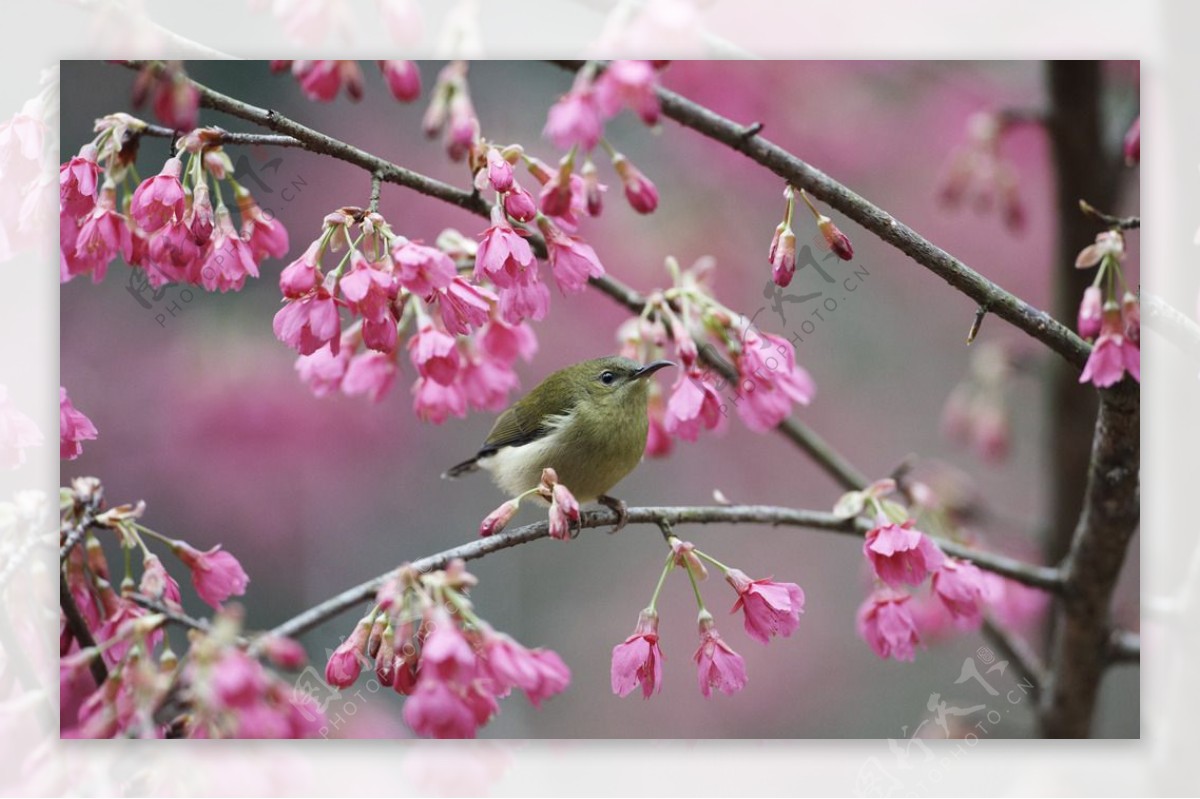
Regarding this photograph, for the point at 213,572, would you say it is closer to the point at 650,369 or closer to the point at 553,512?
the point at 553,512

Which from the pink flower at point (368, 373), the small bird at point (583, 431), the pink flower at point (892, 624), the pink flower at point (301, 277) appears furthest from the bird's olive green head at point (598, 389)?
the pink flower at point (301, 277)

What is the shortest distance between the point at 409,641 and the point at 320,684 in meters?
0.63

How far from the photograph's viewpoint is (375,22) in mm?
1918

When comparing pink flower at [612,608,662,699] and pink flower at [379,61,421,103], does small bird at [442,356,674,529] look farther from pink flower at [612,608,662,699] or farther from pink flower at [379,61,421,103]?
pink flower at [379,61,421,103]

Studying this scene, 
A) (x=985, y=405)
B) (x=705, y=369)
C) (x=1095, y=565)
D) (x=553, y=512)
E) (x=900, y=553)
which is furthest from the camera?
(x=985, y=405)

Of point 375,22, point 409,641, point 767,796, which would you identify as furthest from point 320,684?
point 375,22

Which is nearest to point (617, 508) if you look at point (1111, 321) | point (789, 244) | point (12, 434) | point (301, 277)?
point (789, 244)

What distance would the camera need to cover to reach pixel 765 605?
1603 millimetres

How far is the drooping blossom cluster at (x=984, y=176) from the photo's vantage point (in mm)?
2152

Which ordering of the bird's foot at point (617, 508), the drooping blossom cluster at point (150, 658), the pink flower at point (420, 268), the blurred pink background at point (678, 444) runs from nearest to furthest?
the drooping blossom cluster at point (150, 658)
the pink flower at point (420, 268)
the bird's foot at point (617, 508)
the blurred pink background at point (678, 444)

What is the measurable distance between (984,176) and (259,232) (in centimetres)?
138

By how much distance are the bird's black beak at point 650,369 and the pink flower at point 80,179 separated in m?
0.83

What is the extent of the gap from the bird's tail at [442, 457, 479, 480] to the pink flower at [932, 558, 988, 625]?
796 mm

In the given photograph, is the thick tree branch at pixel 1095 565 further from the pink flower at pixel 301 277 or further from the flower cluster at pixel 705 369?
the pink flower at pixel 301 277
